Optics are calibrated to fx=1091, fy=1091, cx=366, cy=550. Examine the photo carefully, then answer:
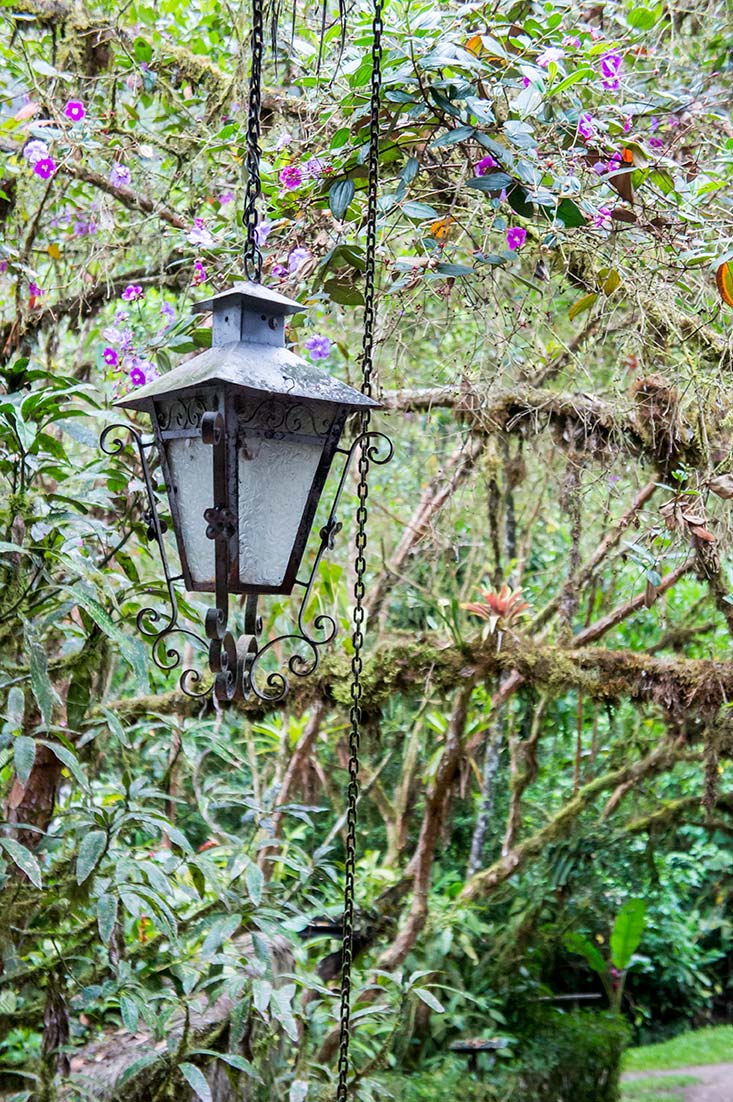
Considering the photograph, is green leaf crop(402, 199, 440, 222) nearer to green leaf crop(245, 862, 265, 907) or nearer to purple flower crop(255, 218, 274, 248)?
purple flower crop(255, 218, 274, 248)

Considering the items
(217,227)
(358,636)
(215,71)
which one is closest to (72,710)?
(358,636)

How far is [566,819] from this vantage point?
14.0 ft

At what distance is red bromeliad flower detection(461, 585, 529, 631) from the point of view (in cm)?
301

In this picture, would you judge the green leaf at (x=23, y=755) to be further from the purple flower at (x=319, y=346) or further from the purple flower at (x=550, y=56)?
the purple flower at (x=550, y=56)

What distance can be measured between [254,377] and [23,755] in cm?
88

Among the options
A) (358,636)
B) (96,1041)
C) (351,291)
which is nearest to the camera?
(358,636)

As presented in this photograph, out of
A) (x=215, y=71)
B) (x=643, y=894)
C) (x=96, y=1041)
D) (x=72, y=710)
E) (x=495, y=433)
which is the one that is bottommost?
(x=643, y=894)

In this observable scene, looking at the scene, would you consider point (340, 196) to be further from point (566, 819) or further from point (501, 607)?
point (566, 819)

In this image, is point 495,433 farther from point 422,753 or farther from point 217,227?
point 422,753

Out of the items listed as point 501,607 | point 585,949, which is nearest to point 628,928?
point 585,949

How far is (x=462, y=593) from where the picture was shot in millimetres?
4734

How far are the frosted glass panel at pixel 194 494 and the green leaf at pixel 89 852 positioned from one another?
2.80 feet

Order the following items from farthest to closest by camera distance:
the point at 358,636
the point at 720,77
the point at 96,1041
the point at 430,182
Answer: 1. the point at 720,77
2. the point at 96,1041
3. the point at 430,182
4. the point at 358,636

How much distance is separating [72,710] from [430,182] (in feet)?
4.27
